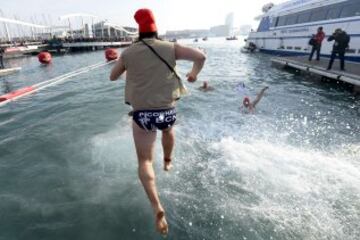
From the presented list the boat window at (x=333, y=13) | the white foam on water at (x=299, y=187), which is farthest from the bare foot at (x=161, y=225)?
the boat window at (x=333, y=13)

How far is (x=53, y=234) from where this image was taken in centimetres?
385

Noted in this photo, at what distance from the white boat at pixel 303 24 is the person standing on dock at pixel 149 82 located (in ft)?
62.8

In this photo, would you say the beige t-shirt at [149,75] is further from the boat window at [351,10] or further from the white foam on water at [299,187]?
the boat window at [351,10]

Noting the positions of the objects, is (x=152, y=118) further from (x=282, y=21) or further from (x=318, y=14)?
(x=282, y=21)

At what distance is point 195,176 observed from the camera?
205 inches

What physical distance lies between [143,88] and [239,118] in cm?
644

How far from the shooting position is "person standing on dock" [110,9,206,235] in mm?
3176

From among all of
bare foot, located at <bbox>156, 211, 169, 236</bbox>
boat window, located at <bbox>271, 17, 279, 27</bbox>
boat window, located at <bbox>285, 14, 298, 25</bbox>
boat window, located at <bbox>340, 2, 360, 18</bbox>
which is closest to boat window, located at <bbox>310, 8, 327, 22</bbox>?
boat window, located at <bbox>340, 2, 360, 18</bbox>

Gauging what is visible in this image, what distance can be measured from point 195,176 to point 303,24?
2575 cm

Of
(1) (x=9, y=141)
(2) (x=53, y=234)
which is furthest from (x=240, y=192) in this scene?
(1) (x=9, y=141)

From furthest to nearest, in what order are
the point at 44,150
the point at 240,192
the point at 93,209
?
the point at 44,150 < the point at 240,192 < the point at 93,209

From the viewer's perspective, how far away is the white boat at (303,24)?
62.2 ft

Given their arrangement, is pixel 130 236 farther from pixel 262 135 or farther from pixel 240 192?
pixel 262 135

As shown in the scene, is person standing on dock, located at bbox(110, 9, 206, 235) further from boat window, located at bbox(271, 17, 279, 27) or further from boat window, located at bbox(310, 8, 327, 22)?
boat window, located at bbox(271, 17, 279, 27)
